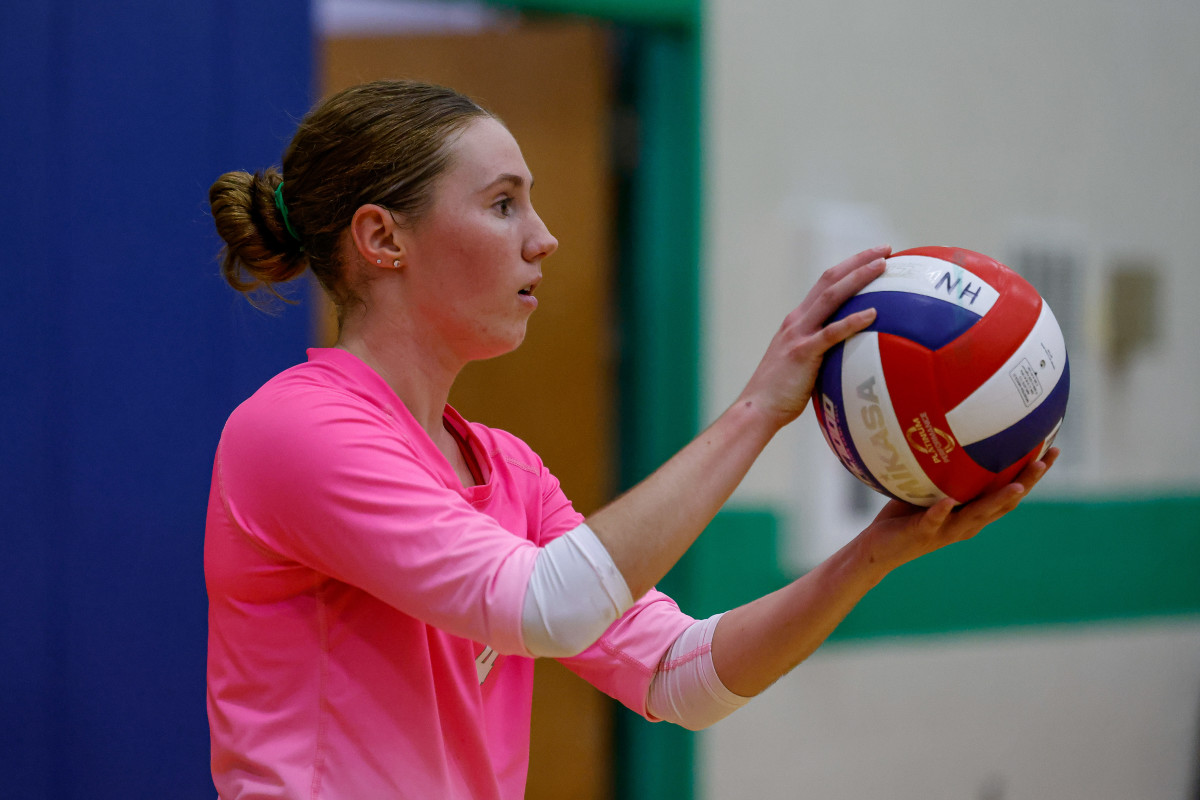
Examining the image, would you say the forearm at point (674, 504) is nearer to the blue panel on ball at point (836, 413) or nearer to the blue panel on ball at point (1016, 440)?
the blue panel on ball at point (836, 413)

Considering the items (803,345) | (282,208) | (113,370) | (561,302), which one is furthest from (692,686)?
(561,302)

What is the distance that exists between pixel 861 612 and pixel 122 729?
2.01 m

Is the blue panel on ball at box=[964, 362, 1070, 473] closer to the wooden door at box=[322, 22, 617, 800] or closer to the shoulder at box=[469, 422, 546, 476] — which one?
the shoulder at box=[469, 422, 546, 476]

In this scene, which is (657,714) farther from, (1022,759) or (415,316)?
(1022,759)

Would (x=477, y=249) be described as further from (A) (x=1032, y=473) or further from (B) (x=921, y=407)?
(A) (x=1032, y=473)

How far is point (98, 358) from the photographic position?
2.28 meters

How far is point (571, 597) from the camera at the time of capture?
1.04 metres

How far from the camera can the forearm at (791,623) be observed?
135 centimetres

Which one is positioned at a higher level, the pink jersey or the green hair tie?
the green hair tie

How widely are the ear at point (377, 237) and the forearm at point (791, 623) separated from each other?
649 millimetres

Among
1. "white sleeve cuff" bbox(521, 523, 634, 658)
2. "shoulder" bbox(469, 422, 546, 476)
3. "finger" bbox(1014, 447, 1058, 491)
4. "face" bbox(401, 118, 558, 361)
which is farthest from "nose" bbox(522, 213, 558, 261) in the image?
"finger" bbox(1014, 447, 1058, 491)

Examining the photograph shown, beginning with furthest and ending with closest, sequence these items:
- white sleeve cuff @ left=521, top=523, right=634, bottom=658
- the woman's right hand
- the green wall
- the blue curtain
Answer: the green wall → the blue curtain → the woman's right hand → white sleeve cuff @ left=521, top=523, right=634, bottom=658

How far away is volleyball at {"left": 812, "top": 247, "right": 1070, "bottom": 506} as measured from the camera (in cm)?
123

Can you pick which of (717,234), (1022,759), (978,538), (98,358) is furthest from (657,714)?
(1022,759)
